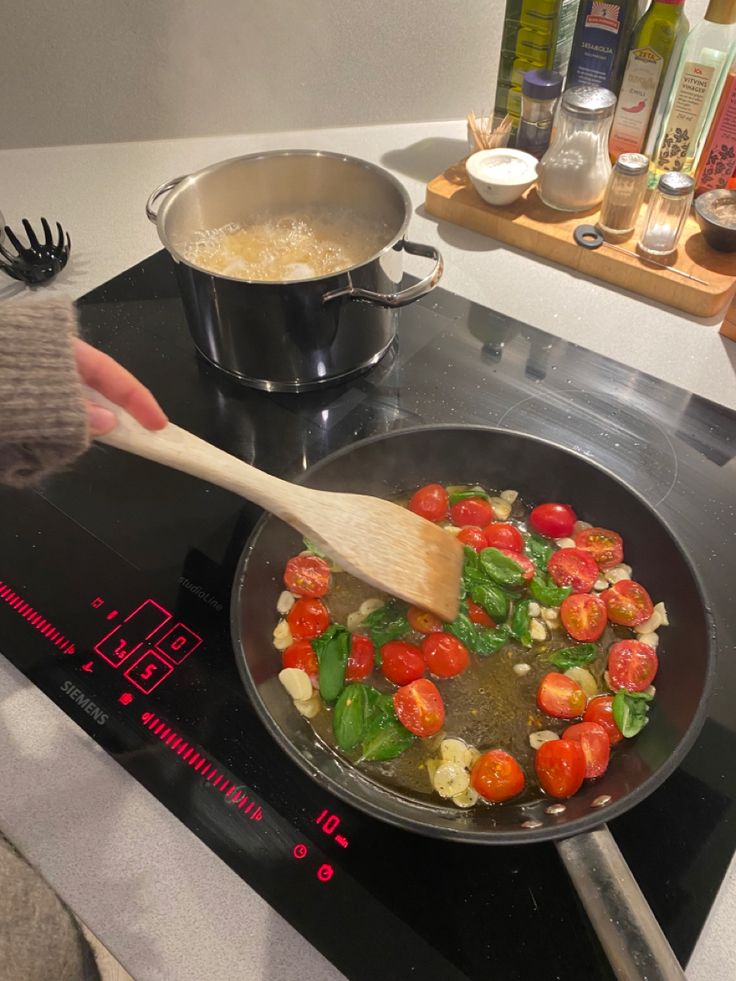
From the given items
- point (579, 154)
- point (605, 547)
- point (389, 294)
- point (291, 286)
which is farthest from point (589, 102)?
point (605, 547)

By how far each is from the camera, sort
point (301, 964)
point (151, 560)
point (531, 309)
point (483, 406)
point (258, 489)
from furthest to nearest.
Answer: point (531, 309) → point (483, 406) → point (151, 560) → point (258, 489) → point (301, 964)

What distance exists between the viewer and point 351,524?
28.0 inches

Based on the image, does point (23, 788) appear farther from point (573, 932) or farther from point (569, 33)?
point (569, 33)

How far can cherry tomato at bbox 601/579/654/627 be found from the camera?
74cm

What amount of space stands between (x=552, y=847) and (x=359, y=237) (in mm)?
807

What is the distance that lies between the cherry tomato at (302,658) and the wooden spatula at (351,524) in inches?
3.6

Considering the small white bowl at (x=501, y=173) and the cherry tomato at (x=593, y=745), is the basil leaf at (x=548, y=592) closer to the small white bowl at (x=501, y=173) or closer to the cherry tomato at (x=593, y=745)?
the cherry tomato at (x=593, y=745)

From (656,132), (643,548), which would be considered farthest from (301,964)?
(656,132)

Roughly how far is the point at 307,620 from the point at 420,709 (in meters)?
0.15

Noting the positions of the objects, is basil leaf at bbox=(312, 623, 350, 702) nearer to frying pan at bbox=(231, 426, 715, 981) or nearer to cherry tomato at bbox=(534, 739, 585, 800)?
frying pan at bbox=(231, 426, 715, 981)

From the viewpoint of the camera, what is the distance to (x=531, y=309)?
1115 millimetres

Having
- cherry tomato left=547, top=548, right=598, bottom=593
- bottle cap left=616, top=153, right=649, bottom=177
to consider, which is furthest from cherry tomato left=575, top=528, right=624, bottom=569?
bottle cap left=616, top=153, right=649, bottom=177

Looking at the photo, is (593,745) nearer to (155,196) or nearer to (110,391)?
(110,391)

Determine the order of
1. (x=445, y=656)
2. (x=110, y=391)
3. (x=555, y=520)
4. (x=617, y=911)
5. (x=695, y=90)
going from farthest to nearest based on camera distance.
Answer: (x=695, y=90) → (x=555, y=520) → (x=445, y=656) → (x=110, y=391) → (x=617, y=911)
